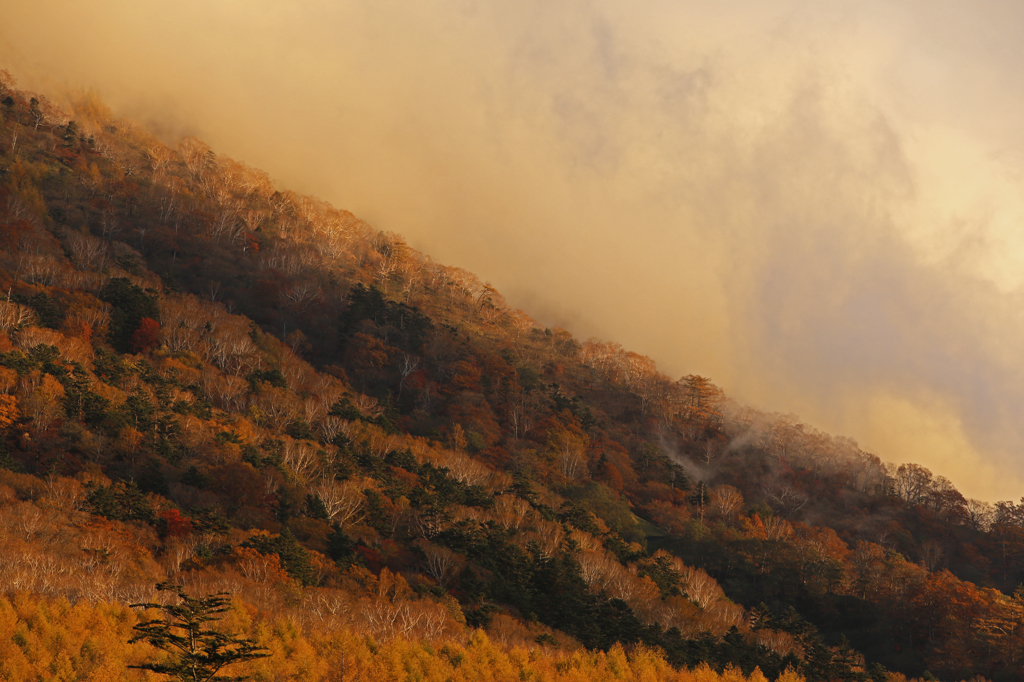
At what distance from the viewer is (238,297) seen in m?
105

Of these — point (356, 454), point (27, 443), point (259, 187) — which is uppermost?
point (259, 187)

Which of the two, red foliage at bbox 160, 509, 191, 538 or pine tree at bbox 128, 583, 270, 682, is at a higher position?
pine tree at bbox 128, 583, 270, 682

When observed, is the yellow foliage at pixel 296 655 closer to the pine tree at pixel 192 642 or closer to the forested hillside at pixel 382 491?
the forested hillside at pixel 382 491

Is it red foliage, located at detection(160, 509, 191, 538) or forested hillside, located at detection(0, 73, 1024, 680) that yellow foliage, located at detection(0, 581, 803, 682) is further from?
red foliage, located at detection(160, 509, 191, 538)

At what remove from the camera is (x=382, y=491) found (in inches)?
2271

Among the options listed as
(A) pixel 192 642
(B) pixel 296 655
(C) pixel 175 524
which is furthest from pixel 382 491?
(A) pixel 192 642

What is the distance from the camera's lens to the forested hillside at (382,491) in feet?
108

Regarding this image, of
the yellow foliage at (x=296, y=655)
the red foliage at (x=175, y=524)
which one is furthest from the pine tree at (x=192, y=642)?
the red foliage at (x=175, y=524)

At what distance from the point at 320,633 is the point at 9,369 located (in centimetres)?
3987

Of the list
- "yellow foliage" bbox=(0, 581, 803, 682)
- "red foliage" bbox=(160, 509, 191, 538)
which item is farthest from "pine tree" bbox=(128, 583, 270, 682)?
"red foliage" bbox=(160, 509, 191, 538)

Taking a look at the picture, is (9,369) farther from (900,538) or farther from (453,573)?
(900,538)

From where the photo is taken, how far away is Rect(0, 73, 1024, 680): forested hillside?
32969 mm

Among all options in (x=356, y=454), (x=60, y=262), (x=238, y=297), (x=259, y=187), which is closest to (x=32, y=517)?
(x=356, y=454)

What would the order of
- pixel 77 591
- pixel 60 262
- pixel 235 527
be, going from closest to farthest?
pixel 77 591, pixel 235 527, pixel 60 262
